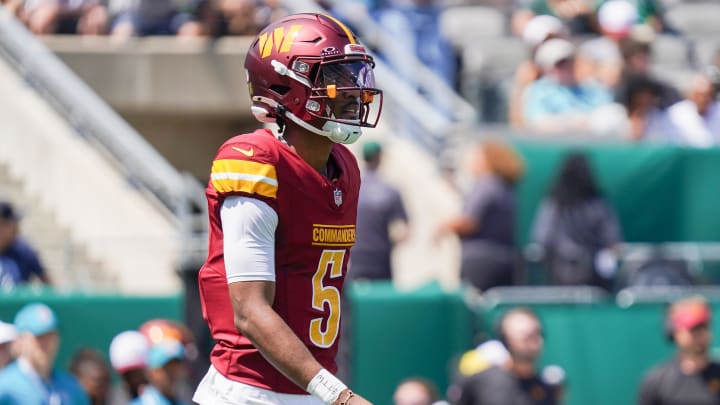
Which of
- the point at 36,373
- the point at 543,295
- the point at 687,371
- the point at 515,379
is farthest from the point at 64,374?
the point at 687,371

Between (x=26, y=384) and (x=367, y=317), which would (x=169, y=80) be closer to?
(x=367, y=317)

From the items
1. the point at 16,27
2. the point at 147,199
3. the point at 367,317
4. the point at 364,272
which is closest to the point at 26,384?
the point at 367,317

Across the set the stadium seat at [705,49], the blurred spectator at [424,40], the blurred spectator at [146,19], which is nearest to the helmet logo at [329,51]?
the blurred spectator at [424,40]

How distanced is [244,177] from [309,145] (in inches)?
11.2

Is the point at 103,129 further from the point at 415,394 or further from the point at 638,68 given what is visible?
the point at 415,394

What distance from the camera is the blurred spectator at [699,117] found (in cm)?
1074

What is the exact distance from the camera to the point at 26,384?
7262mm

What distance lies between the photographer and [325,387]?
380 centimetres

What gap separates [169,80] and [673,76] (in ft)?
14.1

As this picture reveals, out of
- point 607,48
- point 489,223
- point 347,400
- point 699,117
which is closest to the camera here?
point 347,400

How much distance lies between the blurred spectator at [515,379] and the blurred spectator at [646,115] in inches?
120

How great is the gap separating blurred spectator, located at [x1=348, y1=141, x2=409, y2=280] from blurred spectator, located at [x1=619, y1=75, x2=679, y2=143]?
175 centimetres

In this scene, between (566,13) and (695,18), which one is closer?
(566,13)

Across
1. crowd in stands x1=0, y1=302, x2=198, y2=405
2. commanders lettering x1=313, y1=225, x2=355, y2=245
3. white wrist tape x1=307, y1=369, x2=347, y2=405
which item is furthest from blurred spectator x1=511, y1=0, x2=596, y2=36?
white wrist tape x1=307, y1=369, x2=347, y2=405
